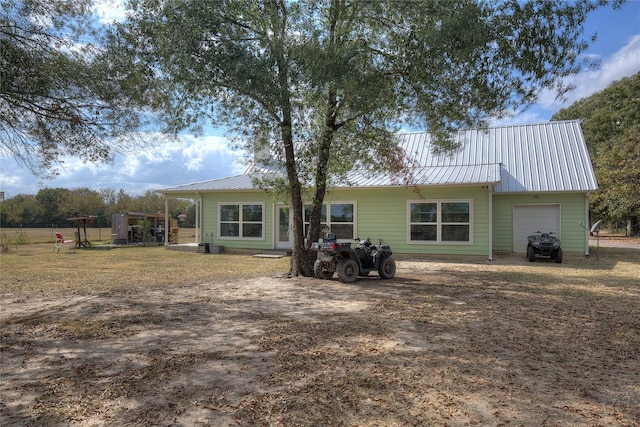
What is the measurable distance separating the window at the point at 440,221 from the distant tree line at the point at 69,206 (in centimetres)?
2413

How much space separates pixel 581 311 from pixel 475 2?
4949 mm

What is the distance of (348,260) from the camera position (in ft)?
30.3

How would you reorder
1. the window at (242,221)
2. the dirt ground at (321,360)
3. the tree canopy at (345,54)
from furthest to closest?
the window at (242,221)
the tree canopy at (345,54)
the dirt ground at (321,360)

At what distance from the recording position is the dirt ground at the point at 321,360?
3004 millimetres

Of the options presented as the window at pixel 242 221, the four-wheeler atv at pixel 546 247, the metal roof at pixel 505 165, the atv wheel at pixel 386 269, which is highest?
the metal roof at pixel 505 165

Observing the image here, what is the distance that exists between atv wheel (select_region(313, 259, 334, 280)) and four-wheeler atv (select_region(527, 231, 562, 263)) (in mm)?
7801

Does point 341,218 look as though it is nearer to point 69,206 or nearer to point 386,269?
point 386,269

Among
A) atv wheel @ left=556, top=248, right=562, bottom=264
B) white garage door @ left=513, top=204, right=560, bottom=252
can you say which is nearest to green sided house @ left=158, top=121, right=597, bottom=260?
white garage door @ left=513, top=204, right=560, bottom=252

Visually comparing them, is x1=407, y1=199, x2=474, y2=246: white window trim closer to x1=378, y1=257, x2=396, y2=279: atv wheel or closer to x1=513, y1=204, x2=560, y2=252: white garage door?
x1=513, y1=204, x2=560, y2=252: white garage door

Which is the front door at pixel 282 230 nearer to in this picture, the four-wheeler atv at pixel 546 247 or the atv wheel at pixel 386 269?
the atv wheel at pixel 386 269

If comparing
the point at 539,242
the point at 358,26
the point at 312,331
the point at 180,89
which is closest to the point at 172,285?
the point at 180,89

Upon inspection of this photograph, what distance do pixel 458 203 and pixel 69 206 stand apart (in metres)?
31.6

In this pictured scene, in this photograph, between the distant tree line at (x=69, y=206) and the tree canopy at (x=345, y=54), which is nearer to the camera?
the tree canopy at (x=345, y=54)

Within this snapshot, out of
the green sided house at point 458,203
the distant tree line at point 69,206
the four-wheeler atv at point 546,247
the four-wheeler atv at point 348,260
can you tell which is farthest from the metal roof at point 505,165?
the distant tree line at point 69,206
